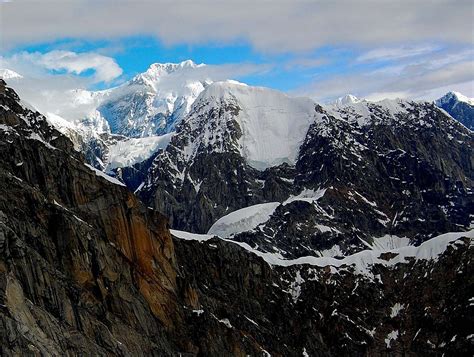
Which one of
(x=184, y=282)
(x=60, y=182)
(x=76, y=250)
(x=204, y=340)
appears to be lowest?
(x=204, y=340)

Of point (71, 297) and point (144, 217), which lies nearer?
point (71, 297)

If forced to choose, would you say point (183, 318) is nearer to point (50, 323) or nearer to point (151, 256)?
point (151, 256)

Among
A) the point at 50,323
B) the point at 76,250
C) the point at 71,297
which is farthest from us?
the point at 76,250

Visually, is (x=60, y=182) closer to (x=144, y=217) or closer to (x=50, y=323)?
(x=144, y=217)

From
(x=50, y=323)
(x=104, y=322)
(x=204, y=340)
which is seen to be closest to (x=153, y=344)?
(x=104, y=322)

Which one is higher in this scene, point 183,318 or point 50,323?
point 50,323

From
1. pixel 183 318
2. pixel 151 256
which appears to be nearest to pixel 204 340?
pixel 183 318

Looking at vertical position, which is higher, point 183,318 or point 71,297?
point 71,297

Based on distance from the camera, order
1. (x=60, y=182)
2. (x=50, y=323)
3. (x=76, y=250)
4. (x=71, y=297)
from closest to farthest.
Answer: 1. (x=50, y=323)
2. (x=71, y=297)
3. (x=76, y=250)
4. (x=60, y=182)

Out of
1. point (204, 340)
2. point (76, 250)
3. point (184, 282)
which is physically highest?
point (76, 250)
